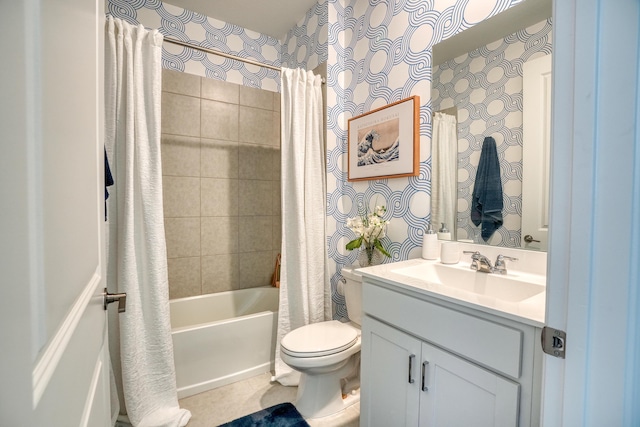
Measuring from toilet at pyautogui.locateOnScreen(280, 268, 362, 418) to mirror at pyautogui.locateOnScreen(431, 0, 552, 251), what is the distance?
29.3 inches

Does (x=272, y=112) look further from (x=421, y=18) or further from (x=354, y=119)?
(x=421, y=18)

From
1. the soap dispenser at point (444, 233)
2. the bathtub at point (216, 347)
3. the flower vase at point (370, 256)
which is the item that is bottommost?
the bathtub at point (216, 347)

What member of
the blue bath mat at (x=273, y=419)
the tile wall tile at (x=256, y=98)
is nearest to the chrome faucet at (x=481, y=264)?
the blue bath mat at (x=273, y=419)

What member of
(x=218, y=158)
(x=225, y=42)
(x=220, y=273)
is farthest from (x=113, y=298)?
(x=225, y=42)

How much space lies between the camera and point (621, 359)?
17.2 inches

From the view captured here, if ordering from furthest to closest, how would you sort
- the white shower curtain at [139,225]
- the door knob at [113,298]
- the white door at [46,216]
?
the white shower curtain at [139,225] < the door knob at [113,298] < the white door at [46,216]

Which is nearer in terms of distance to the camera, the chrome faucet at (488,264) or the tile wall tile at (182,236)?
the chrome faucet at (488,264)

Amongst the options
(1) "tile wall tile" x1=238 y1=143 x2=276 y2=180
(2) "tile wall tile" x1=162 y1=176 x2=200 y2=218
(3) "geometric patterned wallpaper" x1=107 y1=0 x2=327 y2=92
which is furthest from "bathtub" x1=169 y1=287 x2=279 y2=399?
(3) "geometric patterned wallpaper" x1=107 y1=0 x2=327 y2=92

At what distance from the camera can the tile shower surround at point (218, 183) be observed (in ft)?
7.48

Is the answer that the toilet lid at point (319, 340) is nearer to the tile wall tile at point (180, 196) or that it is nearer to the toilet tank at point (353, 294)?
the toilet tank at point (353, 294)

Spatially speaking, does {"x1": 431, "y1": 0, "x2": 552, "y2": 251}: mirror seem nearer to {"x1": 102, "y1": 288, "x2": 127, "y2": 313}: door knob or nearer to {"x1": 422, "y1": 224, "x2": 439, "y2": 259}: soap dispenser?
{"x1": 422, "y1": 224, "x2": 439, "y2": 259}: soap dispenser

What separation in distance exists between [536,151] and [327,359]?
1.34 metres

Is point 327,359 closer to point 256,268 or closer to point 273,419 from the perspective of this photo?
point 273,419

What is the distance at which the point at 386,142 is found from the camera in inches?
69.5
